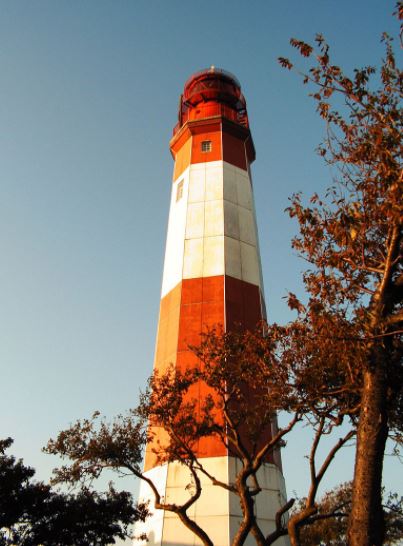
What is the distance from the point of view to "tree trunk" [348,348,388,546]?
24.9 ft

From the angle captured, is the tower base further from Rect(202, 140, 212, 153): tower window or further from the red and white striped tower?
Rect(202, 140, 212, 153): tower window

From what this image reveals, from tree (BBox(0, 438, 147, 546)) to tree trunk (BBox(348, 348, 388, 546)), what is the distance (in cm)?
860

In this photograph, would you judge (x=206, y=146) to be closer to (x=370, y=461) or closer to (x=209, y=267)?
(x=209, y=267)

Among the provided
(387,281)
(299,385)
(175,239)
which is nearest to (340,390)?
(299,385)

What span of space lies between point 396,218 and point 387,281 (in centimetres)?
133

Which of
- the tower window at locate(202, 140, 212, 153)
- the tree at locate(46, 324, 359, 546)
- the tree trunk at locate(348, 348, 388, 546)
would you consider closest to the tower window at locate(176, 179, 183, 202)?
the tower window at locate(202, 140, 212, 153)

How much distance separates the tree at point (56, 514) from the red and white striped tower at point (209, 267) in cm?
291

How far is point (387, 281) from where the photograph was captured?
9023mm

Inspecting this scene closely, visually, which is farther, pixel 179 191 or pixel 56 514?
pixel 179 191

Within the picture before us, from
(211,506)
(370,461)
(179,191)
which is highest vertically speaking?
(179,191)

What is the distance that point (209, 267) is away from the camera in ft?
73.7

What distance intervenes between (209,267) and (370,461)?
1512 cm

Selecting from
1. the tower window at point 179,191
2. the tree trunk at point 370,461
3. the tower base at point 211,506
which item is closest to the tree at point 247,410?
the tree trunk at point 370,461

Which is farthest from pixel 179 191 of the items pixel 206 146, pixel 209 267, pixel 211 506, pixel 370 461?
pixel 370 461
